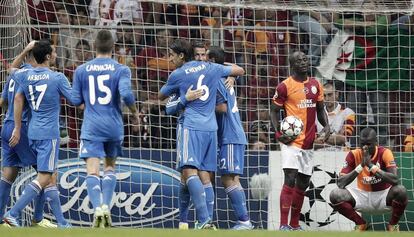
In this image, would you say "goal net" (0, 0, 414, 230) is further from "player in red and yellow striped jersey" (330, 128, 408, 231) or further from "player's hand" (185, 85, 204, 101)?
"player's hand" (185, 85, 204, 101)

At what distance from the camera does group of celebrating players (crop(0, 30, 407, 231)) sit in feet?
49.9

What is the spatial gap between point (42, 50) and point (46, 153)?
4.23ft

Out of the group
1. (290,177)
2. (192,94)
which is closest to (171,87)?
(192,94)

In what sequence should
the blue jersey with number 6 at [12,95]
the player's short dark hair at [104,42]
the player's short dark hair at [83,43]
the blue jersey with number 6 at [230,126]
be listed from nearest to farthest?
the player's short dark hair at [104,42] → the blue jersey with number 6 at [12,95] → the blue jersey with number 6 at [230,126] → the player's short dark hair at [83,43]

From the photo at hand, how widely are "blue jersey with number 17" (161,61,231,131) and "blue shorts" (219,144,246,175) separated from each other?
85 cm

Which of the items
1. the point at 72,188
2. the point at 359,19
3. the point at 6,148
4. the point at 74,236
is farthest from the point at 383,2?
the point at 74,236

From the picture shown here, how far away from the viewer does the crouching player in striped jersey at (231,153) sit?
55.1ft

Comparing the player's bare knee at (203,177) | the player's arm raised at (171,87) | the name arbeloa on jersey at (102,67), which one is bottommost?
the player's bare knee at (203,177)

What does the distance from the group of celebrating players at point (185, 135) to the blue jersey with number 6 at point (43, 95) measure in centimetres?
1

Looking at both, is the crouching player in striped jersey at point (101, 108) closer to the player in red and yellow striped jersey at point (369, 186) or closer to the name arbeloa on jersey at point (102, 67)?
the name arbeloa on jersey at point (102, 67)

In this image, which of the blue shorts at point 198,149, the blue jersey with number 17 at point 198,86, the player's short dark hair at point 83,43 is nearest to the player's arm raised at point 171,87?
the blue jersey with number 17 at point 198,86

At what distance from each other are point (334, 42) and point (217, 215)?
333cm

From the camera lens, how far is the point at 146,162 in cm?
1945

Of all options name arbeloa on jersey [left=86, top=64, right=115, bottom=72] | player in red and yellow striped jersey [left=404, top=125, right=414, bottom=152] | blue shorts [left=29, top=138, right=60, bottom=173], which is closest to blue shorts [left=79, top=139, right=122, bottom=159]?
name arbeloa on jersey [left=86, top=64, right=115, bottom=72]
